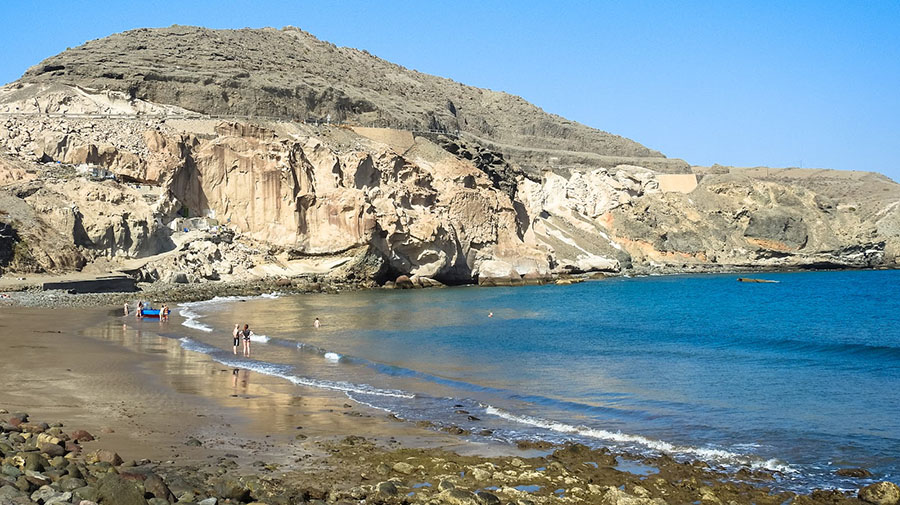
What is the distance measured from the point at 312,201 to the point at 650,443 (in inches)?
1906

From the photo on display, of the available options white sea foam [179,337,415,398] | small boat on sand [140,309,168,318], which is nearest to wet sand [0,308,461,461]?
white sea foam [179,337,415,398]

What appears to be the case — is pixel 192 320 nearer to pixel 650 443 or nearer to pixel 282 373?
pixel 282 373

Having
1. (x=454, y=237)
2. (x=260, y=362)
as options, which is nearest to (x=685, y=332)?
(x=260, y=362)

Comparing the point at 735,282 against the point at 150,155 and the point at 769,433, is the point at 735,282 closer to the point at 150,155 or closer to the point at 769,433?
the point at 150,155

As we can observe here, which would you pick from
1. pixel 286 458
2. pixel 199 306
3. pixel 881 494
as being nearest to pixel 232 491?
pixel 286 458

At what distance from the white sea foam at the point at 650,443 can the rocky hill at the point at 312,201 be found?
120 feet

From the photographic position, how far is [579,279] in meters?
73.2

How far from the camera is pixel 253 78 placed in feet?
258

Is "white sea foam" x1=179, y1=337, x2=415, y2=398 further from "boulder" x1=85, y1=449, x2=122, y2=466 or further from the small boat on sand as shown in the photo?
the small boat on sand

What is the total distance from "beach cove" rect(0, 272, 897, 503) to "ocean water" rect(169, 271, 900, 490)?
3.1 inches

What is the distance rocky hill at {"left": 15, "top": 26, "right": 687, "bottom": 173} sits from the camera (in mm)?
72625

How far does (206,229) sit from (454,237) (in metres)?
19.1

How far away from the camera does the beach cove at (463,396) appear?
11.2 metres

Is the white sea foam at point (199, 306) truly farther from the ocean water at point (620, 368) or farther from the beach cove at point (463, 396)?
the beach cove at point (463, 396)
